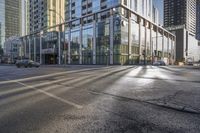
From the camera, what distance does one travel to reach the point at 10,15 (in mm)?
83438

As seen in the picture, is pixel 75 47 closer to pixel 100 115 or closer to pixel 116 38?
pixel 116 38

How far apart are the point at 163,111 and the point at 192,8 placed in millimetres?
188756

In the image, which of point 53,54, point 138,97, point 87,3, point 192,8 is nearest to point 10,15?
point 53,54

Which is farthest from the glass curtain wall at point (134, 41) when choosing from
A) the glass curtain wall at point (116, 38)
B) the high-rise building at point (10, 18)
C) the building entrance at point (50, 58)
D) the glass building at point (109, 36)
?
the high-rise building at point (10, 18)

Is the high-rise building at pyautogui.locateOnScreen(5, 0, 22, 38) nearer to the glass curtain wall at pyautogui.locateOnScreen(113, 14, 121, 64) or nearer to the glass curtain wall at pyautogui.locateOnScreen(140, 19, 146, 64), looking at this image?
the glass curtain wall at pyautogui.locateOnScreen(113, 14, 121, 64)

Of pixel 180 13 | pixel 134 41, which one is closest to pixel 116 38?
pixel 134 41

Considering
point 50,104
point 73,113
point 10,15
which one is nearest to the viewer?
point 73,113

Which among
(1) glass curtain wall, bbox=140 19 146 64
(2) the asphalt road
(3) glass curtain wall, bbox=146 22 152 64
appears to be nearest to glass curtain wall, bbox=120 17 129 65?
(1) glass curtain wall, bbox=140 19 146 64

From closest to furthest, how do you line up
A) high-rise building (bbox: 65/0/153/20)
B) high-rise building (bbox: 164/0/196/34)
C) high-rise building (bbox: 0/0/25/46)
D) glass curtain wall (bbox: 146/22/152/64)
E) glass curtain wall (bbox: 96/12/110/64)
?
glass curtain wall (bbox: 96/12/110/64), high-rise building (bbox: 65/0/153/20), glass curtain wall (bbox: 146/22/152/64), high-rise building (bbox: 0/0/25/46), high-rise building (bbox: 164/0/196/34)

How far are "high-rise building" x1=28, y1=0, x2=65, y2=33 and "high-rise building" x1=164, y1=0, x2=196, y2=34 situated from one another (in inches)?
3106

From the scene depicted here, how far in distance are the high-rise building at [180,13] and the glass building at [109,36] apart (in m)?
82.2

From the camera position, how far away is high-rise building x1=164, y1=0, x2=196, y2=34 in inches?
6506

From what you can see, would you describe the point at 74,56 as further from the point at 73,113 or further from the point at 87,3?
the point at 73,113

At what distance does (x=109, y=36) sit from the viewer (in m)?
64.2
